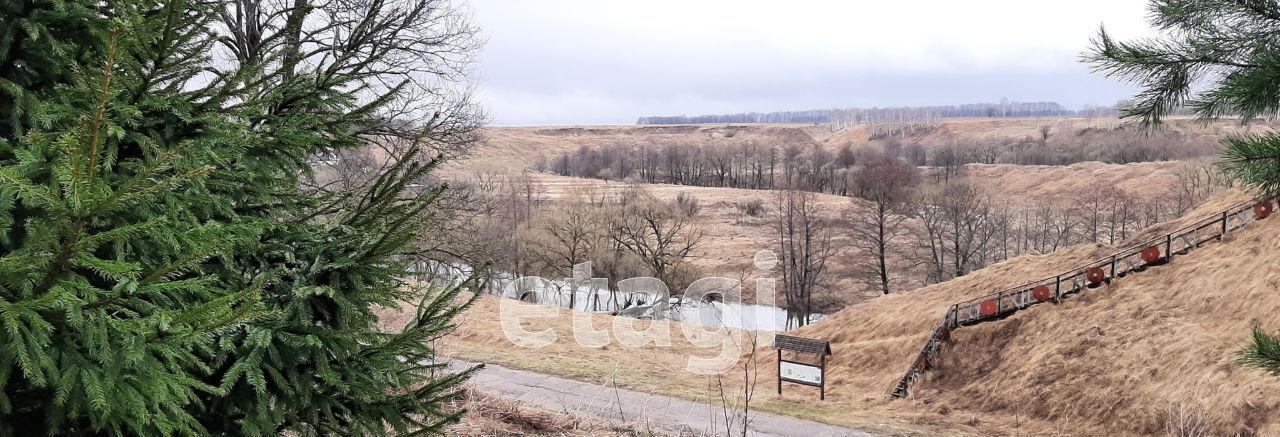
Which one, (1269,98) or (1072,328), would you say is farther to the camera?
(1072,328)

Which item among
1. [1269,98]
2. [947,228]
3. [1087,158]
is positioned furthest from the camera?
[1087,158]

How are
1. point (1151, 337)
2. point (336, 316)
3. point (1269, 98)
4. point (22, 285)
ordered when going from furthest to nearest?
point (1151, 337)
point (1269, 98)
point (336, 316)
point (22, 285)

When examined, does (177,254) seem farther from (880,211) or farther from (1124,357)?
(880,211)

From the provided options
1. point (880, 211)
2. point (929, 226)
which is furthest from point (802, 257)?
point (929, 226)

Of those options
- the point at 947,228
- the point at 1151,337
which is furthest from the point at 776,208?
the point at 1151,337

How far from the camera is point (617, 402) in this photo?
1165 cm

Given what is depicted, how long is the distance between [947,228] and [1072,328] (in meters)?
29.7

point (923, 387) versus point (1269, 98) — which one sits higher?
point (1269, 98)

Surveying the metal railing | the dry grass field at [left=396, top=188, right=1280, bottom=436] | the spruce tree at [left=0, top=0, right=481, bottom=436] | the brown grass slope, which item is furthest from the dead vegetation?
the metal railing

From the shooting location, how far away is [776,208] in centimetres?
5562

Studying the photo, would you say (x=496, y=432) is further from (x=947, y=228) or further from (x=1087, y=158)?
(x=1087, y=158)

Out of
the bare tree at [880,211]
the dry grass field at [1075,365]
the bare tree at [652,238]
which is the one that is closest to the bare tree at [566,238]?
the bare tree at [652,238]

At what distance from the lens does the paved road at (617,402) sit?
1220cm

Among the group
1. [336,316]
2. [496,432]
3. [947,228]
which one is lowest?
[947,228]
